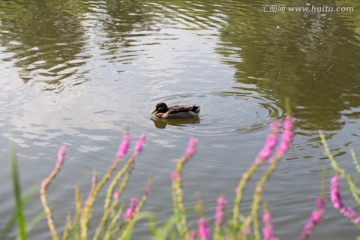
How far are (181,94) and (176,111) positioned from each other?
168 cm

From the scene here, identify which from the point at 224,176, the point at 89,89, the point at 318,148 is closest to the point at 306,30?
the point at 89,89

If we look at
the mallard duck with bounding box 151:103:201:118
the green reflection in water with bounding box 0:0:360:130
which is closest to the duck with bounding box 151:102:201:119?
the mallard duck with bounding box 151:103:201:118

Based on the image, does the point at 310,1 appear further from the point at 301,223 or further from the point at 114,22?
the point at 301,223

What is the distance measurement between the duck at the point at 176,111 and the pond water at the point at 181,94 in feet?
0.52

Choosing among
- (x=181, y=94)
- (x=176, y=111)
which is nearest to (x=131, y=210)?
(x=176, y=111)

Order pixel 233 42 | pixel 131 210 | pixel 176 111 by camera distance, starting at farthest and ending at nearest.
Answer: pixel 233 42
pixel 176 111
pixel 131 210

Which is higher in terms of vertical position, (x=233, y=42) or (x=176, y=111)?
(x=176, y=111)

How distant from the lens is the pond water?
28.7 ft

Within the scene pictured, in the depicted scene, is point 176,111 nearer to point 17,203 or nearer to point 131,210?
point 131,210

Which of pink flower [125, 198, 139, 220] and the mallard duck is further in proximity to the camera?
the mallard duck

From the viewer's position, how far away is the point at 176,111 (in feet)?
38.7

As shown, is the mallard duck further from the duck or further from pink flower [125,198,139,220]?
pink flower [125,198,139,220]

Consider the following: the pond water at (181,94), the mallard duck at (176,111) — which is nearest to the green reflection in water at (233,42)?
the pond water at (181,94)

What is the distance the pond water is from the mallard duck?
0.54 feet
